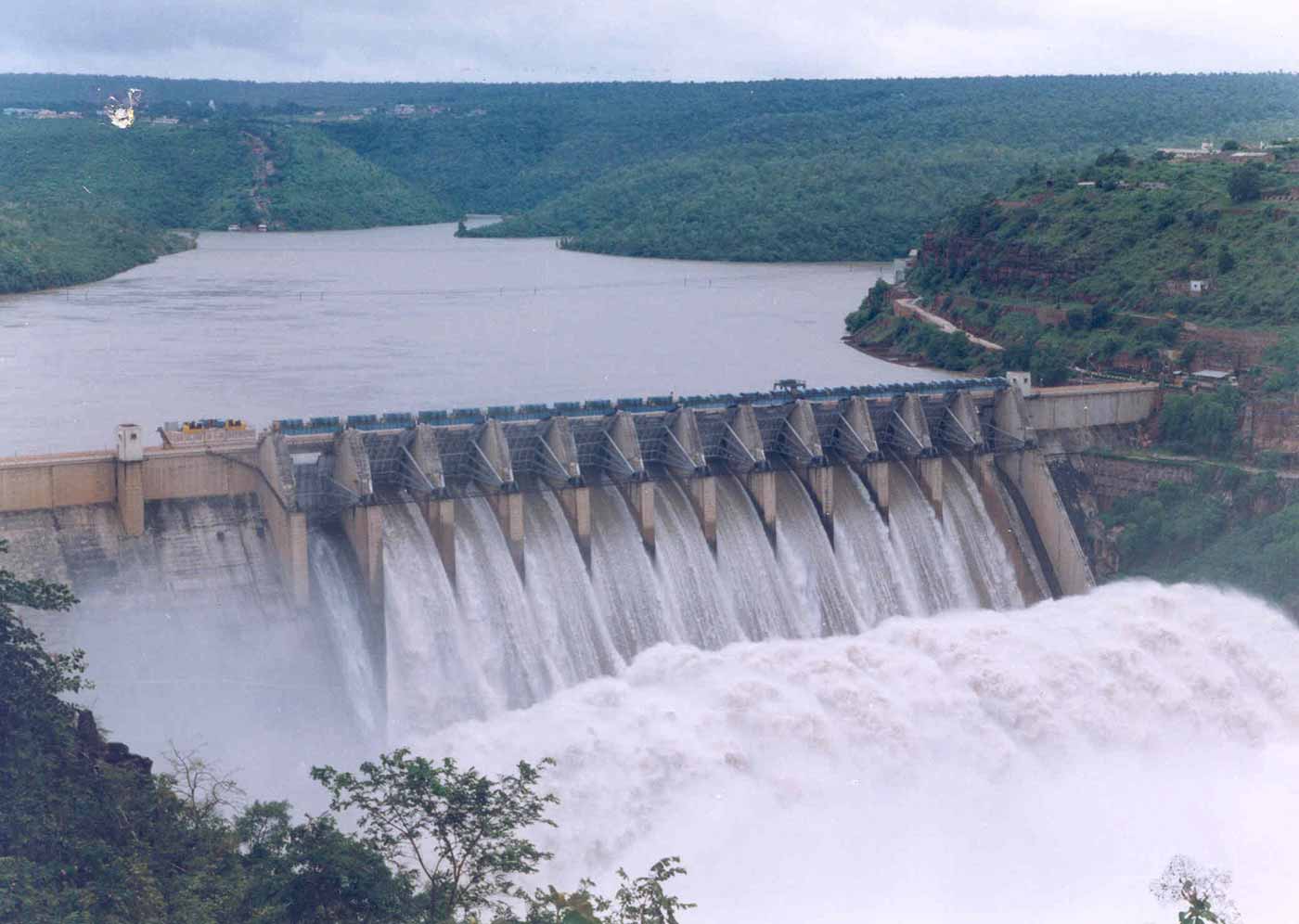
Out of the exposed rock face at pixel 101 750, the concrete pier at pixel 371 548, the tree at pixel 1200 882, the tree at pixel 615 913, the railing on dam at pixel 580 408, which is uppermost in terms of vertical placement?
the railing on dam at pixel 580 408

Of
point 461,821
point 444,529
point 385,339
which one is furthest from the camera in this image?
point 385,339

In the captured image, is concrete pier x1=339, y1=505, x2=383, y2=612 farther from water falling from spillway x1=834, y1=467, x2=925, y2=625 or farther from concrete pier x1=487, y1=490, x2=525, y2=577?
Result: water falling from spillway x1=834, y1=467, x2=925, y2=625

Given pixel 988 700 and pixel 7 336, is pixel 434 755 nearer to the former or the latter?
pixel 988 700

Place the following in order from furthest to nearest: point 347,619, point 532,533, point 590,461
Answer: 1. point 590,461
2. point 532,533
3. point 347,619

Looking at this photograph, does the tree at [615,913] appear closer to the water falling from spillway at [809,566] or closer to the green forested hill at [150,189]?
the water falling from spillway at [809,566]

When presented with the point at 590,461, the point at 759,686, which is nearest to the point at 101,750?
the point at 759,686

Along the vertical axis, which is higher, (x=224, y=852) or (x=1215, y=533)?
(x=1215, y=533)

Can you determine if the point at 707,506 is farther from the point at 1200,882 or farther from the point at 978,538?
the point at 1200,882

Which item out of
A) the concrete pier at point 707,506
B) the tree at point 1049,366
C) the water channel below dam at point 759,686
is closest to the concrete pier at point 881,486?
the water channel below dam at point 759,686
